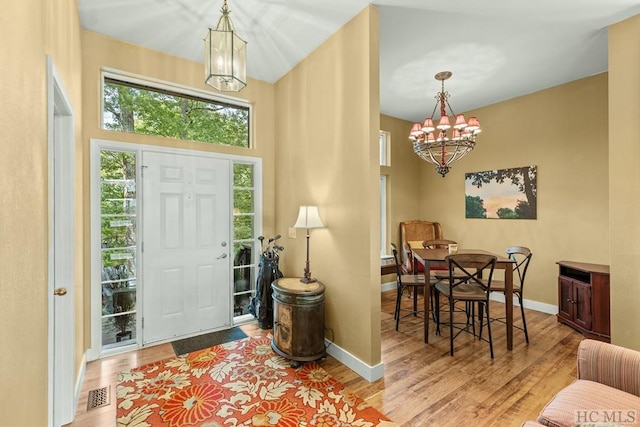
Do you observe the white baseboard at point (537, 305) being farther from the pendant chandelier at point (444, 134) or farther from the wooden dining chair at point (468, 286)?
the pendant chandelier at point (444, 134)

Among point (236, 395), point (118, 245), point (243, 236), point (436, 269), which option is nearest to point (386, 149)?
point (436, 269)

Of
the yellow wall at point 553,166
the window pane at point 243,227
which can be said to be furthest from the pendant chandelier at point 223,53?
the yellow wall at point 553,166

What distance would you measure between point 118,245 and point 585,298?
204 inches

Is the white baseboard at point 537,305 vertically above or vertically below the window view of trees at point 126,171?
below

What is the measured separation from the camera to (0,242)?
0.94m

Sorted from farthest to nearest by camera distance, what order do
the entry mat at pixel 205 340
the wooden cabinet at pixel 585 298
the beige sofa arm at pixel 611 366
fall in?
the wooden cabinet at pixel 585 298 < the entry mat at pixel 205 340 < the beige sofa arm at pixel 611 366

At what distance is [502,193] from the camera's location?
4.50 metres

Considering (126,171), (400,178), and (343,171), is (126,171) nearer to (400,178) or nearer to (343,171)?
(343,171)

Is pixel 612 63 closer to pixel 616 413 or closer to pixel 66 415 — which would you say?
pixel 616 413

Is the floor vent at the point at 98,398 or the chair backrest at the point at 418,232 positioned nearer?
the floor vent at the point at 98,398

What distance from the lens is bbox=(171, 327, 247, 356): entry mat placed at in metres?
3.02

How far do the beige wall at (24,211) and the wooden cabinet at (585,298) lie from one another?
466 cm

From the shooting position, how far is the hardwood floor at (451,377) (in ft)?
6.66

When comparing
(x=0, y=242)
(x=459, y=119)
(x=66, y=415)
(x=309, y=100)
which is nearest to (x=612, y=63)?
(x=459, y=119)
